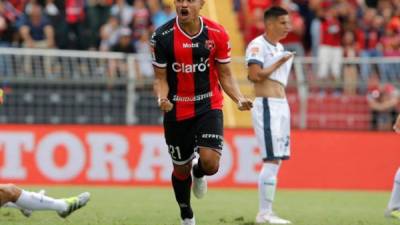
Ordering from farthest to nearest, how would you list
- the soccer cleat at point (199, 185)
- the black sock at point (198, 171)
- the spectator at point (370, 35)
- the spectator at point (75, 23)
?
the spectator at point (370, 35) → the spectator at point (75, 23) → the soccer cleat at point (199, 185) → the black sock at point (198, 171)

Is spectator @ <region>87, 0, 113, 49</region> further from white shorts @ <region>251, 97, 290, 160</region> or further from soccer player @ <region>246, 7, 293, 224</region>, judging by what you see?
white shorts @ <region>251, 97, 290, 160</region>

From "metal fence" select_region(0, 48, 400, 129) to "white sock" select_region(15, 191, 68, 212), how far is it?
9.79 m

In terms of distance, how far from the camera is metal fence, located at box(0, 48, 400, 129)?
2028cm

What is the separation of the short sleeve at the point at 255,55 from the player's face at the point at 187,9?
6.79 ft

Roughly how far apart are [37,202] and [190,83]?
2108 millimetres

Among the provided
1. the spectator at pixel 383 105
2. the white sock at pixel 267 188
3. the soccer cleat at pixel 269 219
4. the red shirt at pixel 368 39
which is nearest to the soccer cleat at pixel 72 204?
the soccer cleat at pixel 269 219

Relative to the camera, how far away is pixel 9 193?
1005cm

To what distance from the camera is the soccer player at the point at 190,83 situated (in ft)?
36.2

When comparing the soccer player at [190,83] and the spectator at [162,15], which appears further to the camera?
the spectator at [162,15]

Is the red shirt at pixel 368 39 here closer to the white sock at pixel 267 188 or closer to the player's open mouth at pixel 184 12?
the white sock at pixel 267 188

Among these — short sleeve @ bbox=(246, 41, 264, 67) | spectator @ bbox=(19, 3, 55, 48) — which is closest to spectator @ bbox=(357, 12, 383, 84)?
spectator @ bbox=(19, 3, 55, 48)

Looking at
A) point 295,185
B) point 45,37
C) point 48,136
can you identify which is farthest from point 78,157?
point 295,185

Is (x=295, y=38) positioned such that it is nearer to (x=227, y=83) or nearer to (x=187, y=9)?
(x=227, y=83)

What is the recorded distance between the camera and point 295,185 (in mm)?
20938
